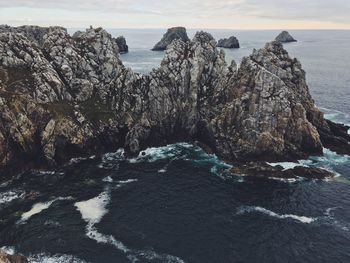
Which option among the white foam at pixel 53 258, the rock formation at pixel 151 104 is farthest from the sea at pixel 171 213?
the rock formation at pixel 151 104

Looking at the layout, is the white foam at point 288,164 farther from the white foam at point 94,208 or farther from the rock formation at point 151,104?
the white foam at point 94,208

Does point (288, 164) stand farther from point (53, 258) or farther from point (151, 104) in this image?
point (53, 258)

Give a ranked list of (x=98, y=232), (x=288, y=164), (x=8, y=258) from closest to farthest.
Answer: (x=8, y=258)
(x=98, y=232)
(x=288, y=164)

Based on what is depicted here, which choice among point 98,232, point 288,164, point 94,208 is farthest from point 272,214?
point 94,208

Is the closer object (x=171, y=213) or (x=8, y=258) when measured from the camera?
(x=8, y=258)

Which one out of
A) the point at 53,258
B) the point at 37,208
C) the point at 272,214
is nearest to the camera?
the point at 53,258

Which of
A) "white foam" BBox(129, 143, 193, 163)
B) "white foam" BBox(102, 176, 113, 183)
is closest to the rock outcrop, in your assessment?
"white foam" BBox(102, 176, 113, 183)

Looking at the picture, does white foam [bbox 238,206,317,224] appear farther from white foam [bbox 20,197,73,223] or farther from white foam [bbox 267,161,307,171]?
white foam [bbox 20,197,73,223]
